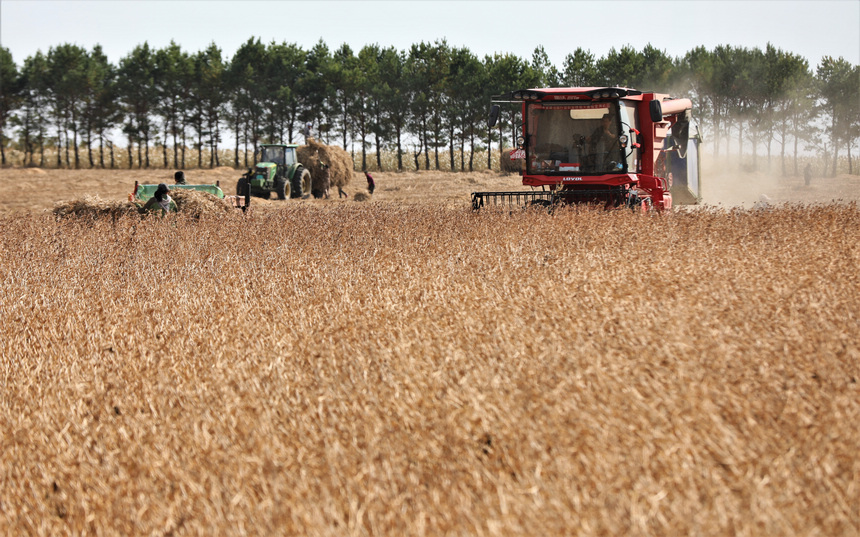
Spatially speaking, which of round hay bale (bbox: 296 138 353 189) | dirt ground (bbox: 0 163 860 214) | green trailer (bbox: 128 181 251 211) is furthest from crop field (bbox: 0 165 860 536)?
round hay bale (bbox: 296 138 353 189)

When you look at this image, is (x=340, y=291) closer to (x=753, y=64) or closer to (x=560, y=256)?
(x=560, y=256)

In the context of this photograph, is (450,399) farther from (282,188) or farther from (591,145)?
(282,188)

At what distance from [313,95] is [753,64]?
2934cm

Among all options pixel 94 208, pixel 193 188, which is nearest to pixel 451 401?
pixel 94 208

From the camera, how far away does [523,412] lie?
2.90 meters

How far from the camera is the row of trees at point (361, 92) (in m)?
48.0

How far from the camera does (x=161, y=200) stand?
11.4 m

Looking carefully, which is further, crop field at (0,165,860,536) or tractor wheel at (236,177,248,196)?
tractor wheel at (236,177,248,196)

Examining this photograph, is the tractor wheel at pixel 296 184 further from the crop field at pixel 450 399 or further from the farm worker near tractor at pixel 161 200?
the crop field at pixel 450 399

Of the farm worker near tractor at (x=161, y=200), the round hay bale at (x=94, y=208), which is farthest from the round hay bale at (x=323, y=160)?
the farm worker near tractor at (x=161, y=200)

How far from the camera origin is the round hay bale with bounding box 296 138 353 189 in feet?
84.4

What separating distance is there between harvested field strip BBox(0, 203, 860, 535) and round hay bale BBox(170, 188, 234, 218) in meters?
5.91

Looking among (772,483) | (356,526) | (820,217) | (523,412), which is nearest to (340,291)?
(523,412)

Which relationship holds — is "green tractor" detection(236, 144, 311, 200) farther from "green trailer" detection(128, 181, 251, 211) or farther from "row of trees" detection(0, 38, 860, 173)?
"row of trees" detection(0, 38, 860, 173)
